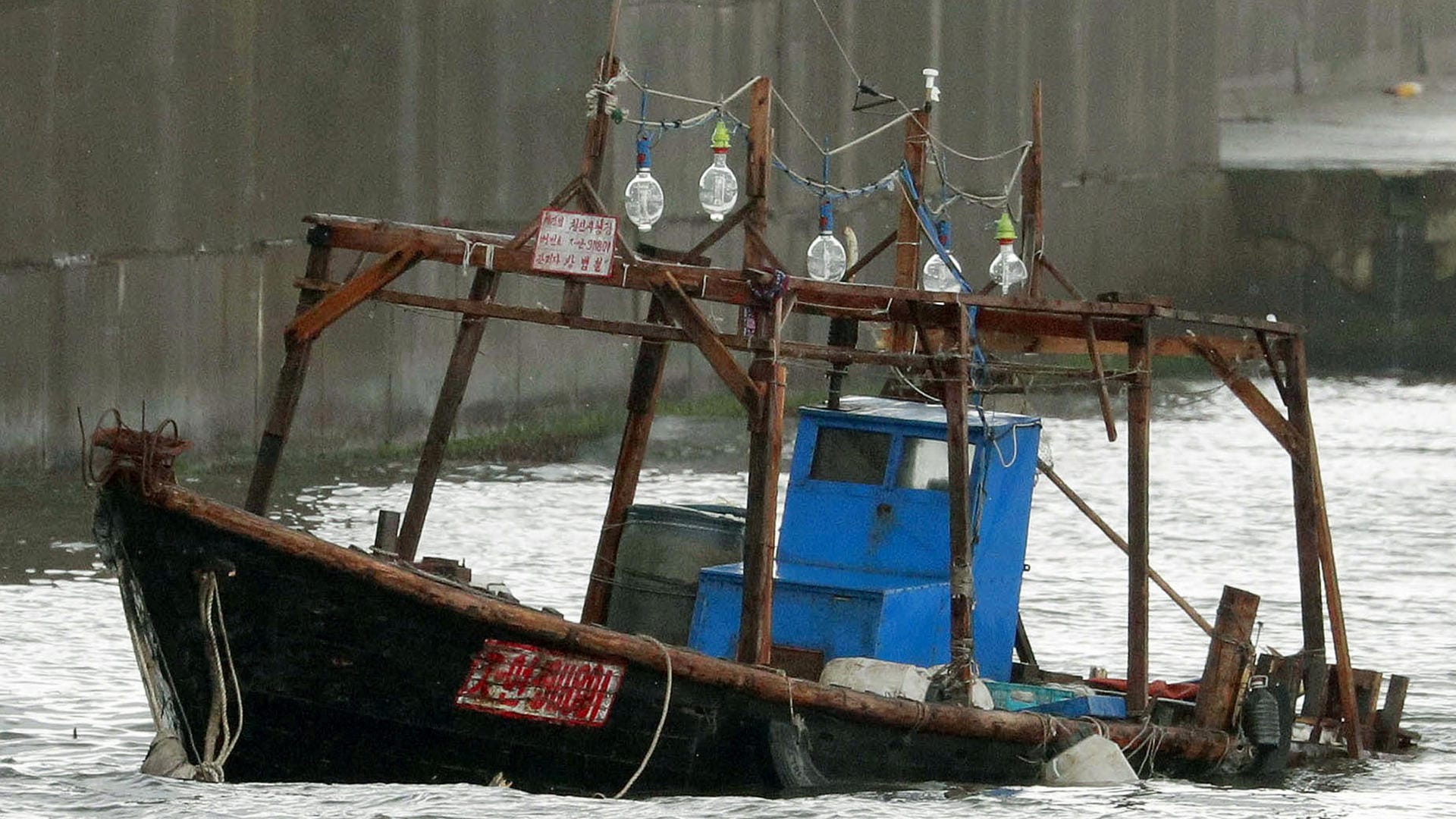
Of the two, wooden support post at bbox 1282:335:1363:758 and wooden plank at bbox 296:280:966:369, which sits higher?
wooden plank at bbox 296:280:966:369

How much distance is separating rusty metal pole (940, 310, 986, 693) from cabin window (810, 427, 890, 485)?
0.86 metres

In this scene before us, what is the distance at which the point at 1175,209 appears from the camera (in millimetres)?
35250

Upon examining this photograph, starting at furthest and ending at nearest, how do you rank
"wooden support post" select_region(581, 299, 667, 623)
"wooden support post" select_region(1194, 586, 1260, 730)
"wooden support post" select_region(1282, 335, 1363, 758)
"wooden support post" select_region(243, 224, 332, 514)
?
"wooden support post" select_region(1282, 335, 1363, 758)
"wooden support post" select_region(1194, 586, 1260, 730)
"wooden support post" select_region(581, 299, 667, 623)
"wooden support post" select_region(243, 224, 332, 514)

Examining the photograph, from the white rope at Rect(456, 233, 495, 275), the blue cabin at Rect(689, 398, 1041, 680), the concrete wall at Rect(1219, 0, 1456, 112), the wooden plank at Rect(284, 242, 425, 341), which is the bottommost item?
the blue cabin at Rect(689, 398, 1041, 680)

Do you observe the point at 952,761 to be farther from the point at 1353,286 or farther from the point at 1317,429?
the point at 1353,286

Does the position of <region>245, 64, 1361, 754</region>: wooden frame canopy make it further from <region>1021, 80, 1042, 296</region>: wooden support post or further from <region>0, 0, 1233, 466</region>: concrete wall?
<region>0, 0, 1233, 466</region>: concrete wall

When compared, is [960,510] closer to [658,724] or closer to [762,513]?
[762,513]

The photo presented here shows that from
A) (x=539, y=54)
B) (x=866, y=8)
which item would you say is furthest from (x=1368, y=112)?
(x=539, y=54)

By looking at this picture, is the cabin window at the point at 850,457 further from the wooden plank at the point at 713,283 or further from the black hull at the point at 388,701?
the black hull at the point at 388,701

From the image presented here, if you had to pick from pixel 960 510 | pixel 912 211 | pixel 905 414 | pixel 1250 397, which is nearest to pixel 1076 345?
pixel 1250 397

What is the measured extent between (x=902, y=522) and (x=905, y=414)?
0.54 meters

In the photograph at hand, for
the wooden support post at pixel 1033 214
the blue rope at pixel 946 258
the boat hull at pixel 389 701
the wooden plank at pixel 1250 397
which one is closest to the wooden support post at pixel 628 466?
the blue rope at pixel 946 258

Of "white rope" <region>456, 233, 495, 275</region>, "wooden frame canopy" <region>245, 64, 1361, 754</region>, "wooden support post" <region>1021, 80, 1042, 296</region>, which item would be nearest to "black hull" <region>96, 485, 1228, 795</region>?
"wooden frame canopy" <region>245, 64, 1361, 754</region>

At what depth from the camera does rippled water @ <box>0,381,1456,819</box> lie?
9.92m
